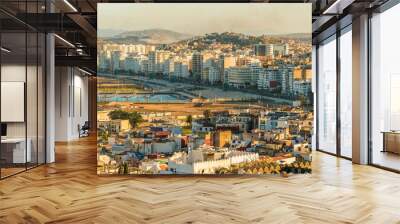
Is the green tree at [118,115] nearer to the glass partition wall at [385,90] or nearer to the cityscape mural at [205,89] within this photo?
the cityscape mural at [205,89]

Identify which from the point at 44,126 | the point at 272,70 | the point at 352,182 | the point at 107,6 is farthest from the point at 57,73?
the point at 352,182

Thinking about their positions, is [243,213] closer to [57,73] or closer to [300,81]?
[300,81]

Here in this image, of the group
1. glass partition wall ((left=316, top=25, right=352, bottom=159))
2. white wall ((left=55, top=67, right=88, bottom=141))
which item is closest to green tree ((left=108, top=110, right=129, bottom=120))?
glass partition wall ((left=316, top=25, right=352, bottom=159))

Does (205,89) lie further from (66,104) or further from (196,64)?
(66,104)

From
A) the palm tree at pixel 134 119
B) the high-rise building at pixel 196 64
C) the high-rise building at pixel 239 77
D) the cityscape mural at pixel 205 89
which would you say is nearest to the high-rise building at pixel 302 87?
the cityscape mural at pixel 205 89

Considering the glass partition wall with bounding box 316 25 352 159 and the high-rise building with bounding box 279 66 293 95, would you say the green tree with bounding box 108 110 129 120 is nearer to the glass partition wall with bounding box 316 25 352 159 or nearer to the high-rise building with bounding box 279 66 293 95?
the high-rise building with bounding box 279 66 293 95

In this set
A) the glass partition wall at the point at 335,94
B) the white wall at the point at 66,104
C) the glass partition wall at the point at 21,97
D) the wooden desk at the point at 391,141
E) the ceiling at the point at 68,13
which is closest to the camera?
the glass partition wall at the point at 21,97

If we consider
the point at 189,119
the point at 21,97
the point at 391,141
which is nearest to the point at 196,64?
the point at 189,119
